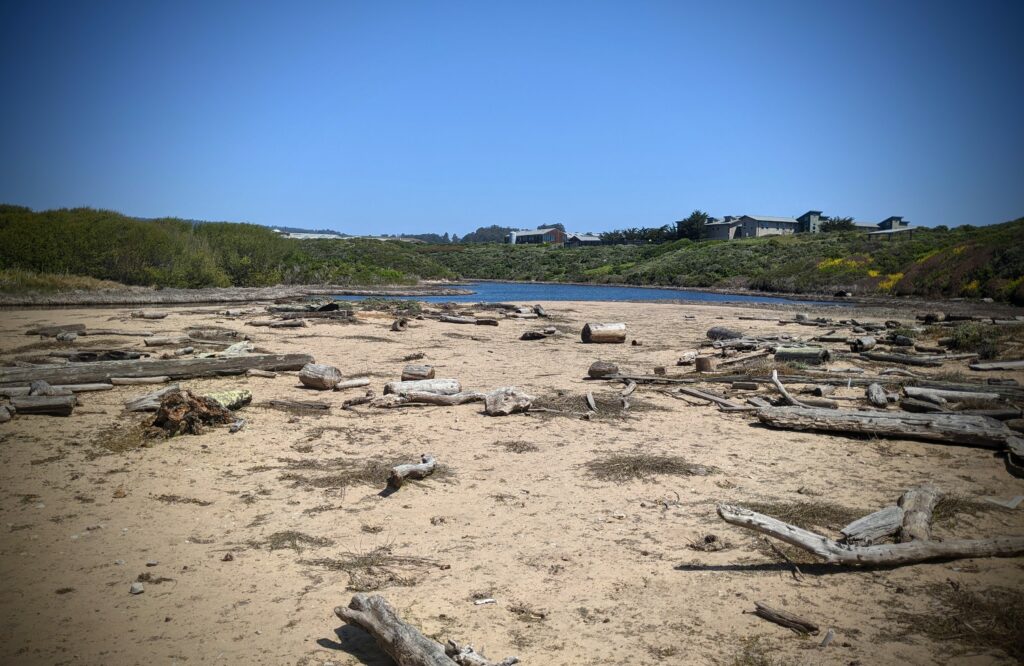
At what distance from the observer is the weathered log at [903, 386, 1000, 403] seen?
30.8 ft

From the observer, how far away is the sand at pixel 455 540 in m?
3.74

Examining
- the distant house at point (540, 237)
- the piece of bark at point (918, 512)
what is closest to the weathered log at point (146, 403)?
the piece of bark at point (918, 512)

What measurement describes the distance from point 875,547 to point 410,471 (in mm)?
4291

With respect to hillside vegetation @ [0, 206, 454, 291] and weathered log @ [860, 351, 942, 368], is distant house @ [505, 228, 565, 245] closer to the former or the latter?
hillside vegetation @ [0, 206, 454, 291]

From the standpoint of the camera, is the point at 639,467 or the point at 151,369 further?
the point at 151,369

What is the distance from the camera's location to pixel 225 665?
3.48m

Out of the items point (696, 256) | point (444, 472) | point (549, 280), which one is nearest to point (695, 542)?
point (444, 472)

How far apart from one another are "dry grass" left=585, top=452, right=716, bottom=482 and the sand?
6.7 inches

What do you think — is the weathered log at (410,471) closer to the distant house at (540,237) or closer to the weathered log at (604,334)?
the weathered log at (604,334)

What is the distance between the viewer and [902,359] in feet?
43.5

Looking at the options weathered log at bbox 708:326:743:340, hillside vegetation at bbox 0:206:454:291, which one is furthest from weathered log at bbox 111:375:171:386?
hillside vegetation at bbox 0:206:454:291

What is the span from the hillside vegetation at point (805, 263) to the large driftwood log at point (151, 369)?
33774mm

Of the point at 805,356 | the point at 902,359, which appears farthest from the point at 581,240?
the point at 805,356

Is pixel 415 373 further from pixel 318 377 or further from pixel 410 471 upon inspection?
pixel 410 471
